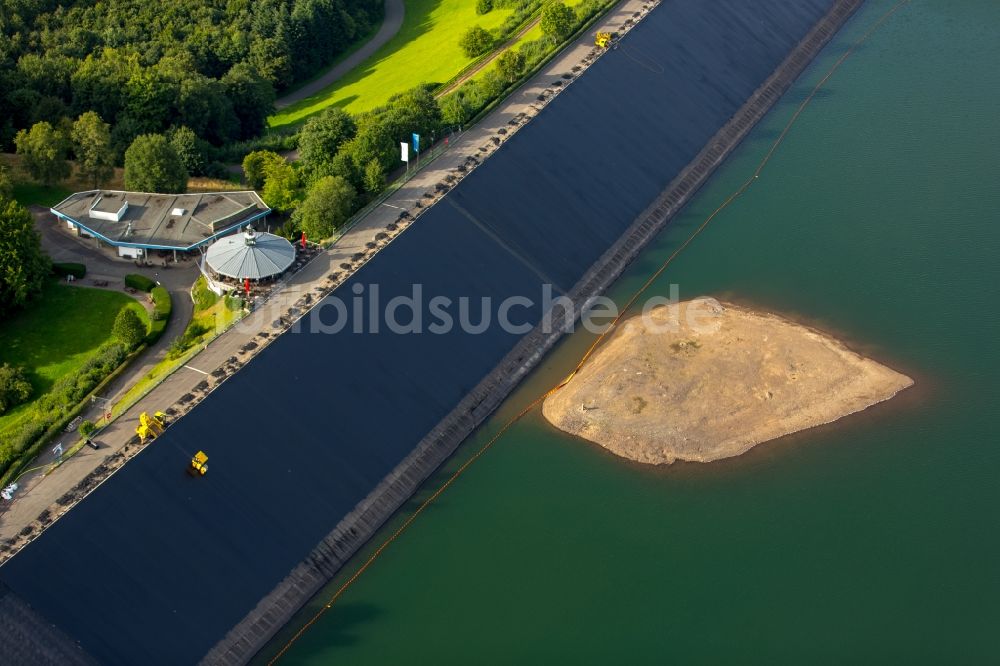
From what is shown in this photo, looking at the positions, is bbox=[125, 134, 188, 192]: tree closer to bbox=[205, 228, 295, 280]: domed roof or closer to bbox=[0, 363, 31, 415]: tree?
bbox=[205, 228, 295, 280]: domed roof

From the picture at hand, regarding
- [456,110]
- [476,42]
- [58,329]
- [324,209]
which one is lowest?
[58,329]

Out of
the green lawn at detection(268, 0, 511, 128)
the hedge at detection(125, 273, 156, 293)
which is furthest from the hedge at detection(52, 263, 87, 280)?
the green lawn at detection(268, 0, 511, 128)

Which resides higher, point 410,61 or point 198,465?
point 410,61

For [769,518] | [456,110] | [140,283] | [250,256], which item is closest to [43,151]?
[140,283]

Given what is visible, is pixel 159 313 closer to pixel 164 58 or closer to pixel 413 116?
pixel 413 116

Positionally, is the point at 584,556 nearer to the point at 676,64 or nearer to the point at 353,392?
the point at 353,392
